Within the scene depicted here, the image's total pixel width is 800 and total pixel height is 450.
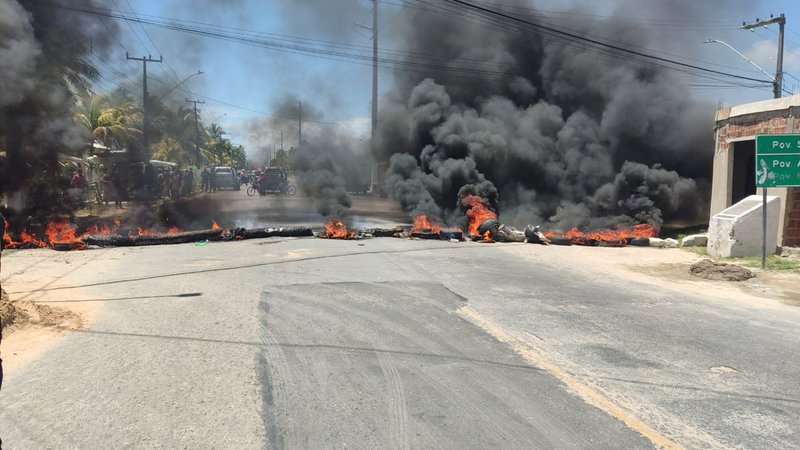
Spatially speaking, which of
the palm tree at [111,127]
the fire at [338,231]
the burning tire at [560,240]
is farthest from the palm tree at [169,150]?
the burning tire at [560,240]

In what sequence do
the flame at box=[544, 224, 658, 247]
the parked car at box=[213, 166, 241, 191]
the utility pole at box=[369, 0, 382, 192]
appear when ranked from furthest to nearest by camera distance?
the parked car at box=[213, 166, 241, 191]
the utility pole at box=[369, 0, 382, 192]
the flame at box=[544, 224, 658, 247]

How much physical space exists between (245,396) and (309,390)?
17.5 inches

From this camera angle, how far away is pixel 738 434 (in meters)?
3.29

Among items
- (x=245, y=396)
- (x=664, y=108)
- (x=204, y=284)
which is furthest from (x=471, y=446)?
(x=664, y=108)

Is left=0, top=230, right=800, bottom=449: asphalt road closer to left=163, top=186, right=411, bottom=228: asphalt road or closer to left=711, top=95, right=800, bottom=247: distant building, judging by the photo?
left=711, top=95, right=800, bottom=247: distant building

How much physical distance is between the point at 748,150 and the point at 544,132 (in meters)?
8.03

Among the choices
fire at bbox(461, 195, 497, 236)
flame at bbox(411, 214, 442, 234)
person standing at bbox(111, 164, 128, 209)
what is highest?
person standing at bbox(111, 164, 128, 209)

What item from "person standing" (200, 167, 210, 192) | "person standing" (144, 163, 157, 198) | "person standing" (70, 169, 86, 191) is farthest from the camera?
"person standing" (200, 167, 210, 192)

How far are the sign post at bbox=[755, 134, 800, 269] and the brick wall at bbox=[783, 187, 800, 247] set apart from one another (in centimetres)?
178

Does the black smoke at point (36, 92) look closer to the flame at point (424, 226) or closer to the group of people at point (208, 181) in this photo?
the flame at point (424, 226)

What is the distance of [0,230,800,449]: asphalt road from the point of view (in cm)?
328

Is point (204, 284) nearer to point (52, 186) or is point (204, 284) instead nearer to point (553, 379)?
point (553, 379)

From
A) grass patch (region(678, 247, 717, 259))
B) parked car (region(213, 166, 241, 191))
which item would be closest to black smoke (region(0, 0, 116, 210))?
grass patch (region(678, 247, 717, 259))

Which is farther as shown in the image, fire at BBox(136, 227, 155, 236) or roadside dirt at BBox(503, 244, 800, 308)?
fire at BBox(136, 227, 155, 236)
